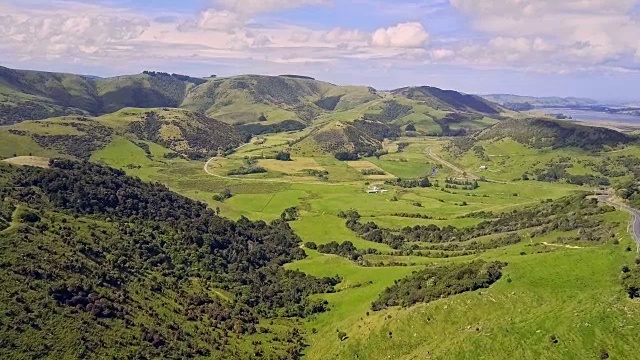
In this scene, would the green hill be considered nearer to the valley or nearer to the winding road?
the valley

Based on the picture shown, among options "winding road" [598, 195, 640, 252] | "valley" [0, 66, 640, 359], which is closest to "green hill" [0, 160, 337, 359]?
"valley" [0, 66, 640, 359]

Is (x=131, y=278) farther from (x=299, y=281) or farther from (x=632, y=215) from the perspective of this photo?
(x=632, y=215)

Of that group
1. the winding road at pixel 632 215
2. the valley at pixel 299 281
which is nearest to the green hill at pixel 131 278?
the valley at pixel 299 281

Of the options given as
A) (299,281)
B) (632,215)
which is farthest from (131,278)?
(632,215)

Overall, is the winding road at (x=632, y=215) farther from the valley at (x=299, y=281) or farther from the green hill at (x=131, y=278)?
the green hill at (x=131, y=278)

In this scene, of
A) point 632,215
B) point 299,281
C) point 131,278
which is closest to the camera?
point 131,278

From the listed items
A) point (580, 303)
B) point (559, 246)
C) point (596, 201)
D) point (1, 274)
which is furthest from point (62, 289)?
point (596, 201)

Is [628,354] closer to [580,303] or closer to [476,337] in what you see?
[580,303]
